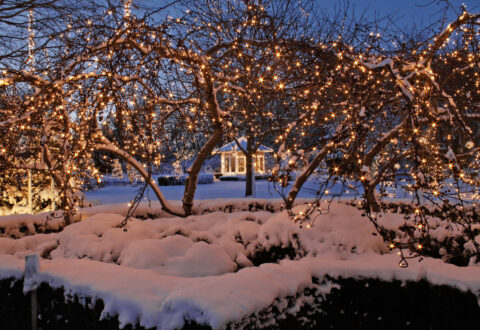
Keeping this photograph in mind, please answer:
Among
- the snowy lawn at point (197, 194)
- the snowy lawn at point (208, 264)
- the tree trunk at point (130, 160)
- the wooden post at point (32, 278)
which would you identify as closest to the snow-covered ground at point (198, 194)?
the snowy lawn at point (197, 194)

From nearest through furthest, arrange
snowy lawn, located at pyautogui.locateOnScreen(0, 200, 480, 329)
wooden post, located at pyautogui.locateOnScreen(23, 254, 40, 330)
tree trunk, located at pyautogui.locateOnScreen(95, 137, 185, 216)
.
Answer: snowy lawn, located at pyautogui.locateOnScreen(0, 200, 480, 329) < wooden post, located at pyautogui.locateOnScreen(23, 254, 40, 330) < tree trunk, located at pyautogui.locateOnScreen(95, 137, 185, 216)

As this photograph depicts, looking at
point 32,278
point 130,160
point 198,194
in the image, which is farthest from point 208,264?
point 198,194

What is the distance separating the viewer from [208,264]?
13.5ft

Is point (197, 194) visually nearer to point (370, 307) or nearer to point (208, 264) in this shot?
point (208, 264)

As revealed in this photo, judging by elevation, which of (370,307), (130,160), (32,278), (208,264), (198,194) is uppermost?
(130,160)

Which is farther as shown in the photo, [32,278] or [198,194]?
[198,194]

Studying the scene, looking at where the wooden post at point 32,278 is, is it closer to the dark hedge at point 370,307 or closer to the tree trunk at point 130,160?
the dark hedge at point 370,307

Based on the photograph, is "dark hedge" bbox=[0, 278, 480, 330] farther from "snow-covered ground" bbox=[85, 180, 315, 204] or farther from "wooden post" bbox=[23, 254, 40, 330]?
"snow-covered ground" bbox=[85, 180, 315, 204]

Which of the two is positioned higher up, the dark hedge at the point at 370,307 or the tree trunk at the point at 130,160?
the tree trunk at the point at 130,160

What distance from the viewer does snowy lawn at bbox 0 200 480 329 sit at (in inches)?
104

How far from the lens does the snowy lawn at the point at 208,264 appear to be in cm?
263

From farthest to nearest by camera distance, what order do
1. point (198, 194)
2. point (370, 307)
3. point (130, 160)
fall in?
point (198, 194), point (130, 160), point (370, 307)

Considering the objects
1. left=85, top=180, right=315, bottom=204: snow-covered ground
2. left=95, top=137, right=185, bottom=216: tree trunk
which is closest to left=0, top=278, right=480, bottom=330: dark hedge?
left=95, top=137, right=185, bottom=216: tree trunk

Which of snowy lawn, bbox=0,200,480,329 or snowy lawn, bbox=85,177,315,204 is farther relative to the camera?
snowy lawn, bbox=85,177,315,204
